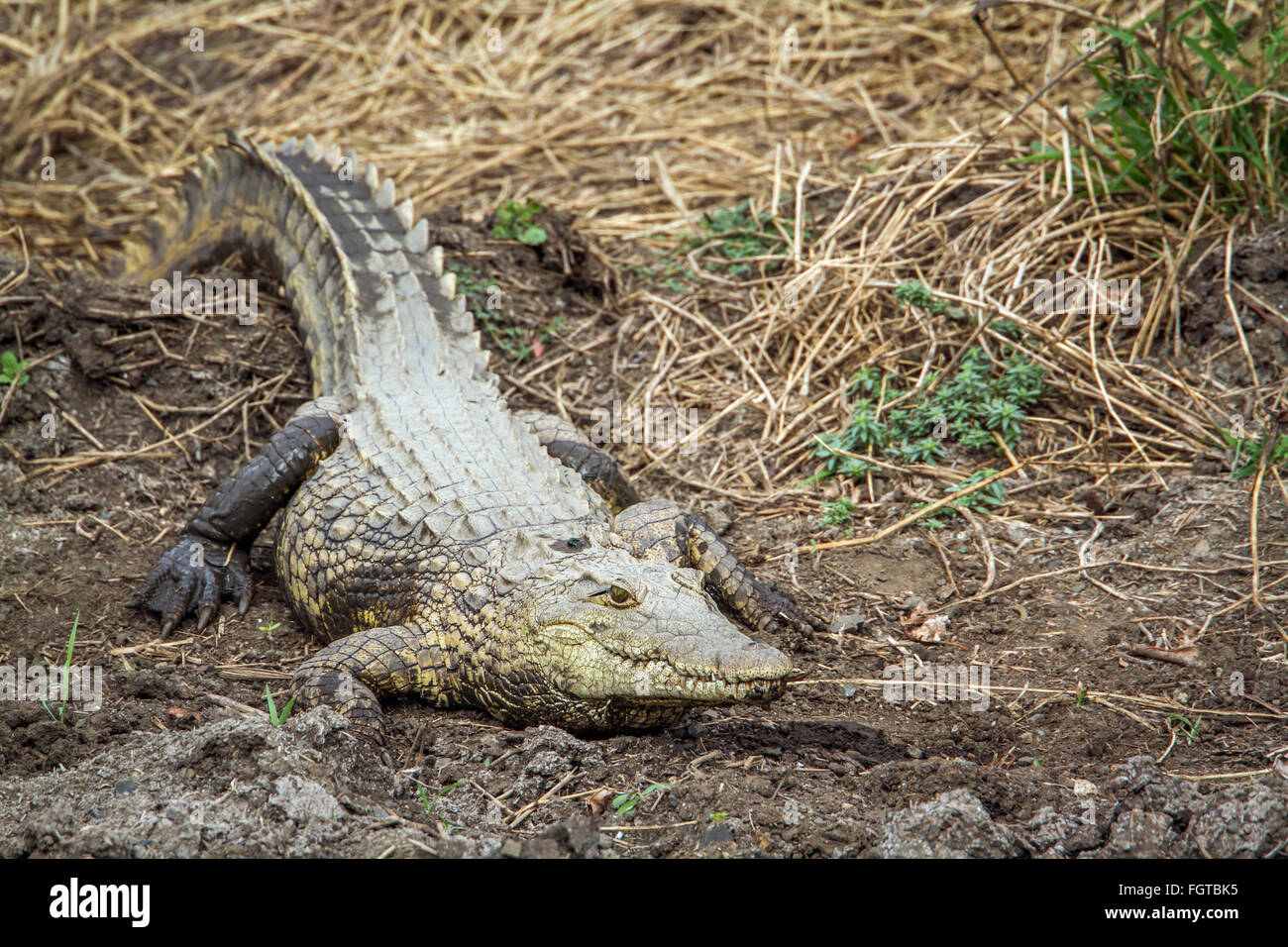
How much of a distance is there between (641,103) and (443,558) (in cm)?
445

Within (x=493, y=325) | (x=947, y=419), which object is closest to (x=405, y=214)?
(x=493, y=325)

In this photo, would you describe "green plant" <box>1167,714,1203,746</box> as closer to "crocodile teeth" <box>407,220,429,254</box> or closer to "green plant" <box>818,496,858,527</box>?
"green plant" <box>818,496,858,527</box>

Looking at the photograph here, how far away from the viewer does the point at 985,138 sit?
4.96 m

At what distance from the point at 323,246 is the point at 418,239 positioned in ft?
1.44

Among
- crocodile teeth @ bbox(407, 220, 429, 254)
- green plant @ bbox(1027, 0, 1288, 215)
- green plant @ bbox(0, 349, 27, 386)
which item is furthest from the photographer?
crocodile teeth @ bbox(407, 220, 429, 254)

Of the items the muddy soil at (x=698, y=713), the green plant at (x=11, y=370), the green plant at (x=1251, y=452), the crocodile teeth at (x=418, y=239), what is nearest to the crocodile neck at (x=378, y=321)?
the crocodile teeth at (x=418, y=239)

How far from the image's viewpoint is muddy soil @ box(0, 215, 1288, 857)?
8.07 ft

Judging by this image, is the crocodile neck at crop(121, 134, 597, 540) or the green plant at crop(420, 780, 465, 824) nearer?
the green plant at crop(420, 780, 465, 824)

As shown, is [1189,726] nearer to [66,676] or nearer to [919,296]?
[919,296]

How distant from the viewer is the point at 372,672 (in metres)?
3.26

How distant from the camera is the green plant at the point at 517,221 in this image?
5.48m

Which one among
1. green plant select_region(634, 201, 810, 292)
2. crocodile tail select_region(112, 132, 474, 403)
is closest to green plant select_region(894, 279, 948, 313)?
green plant select_region(634, 201, 810, 292)
